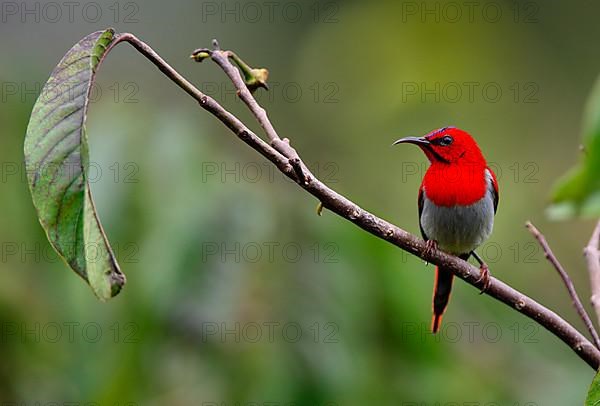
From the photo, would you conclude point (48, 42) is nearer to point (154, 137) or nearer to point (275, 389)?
point (154, 137)

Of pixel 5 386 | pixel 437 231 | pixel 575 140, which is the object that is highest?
pixel 575 140

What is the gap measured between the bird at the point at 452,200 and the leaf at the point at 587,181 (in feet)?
5.92

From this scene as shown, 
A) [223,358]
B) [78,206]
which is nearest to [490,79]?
[223,358]

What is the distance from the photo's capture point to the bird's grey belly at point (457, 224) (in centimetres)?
366

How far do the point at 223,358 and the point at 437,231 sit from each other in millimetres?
1253

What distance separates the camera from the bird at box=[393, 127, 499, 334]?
366 centimetres

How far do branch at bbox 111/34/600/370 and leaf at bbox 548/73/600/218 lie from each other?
288mm

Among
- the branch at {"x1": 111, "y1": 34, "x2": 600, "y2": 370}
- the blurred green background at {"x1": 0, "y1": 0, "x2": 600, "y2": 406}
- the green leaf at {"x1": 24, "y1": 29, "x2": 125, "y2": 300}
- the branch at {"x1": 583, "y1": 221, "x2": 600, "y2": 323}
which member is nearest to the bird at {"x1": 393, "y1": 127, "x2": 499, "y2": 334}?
the blurred green background at {"x1": 0, "y1": 0, "x2": 600, "y2": 406}

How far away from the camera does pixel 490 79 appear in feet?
25.4

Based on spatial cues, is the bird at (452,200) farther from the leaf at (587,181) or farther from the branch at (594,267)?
the leaf at (587,181)

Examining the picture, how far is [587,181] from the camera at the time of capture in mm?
1380

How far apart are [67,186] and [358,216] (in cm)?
65

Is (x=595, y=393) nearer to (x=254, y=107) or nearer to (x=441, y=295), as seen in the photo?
(x=254, y=107)

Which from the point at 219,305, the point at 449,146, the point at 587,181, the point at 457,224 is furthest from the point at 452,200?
the point at 587,181
